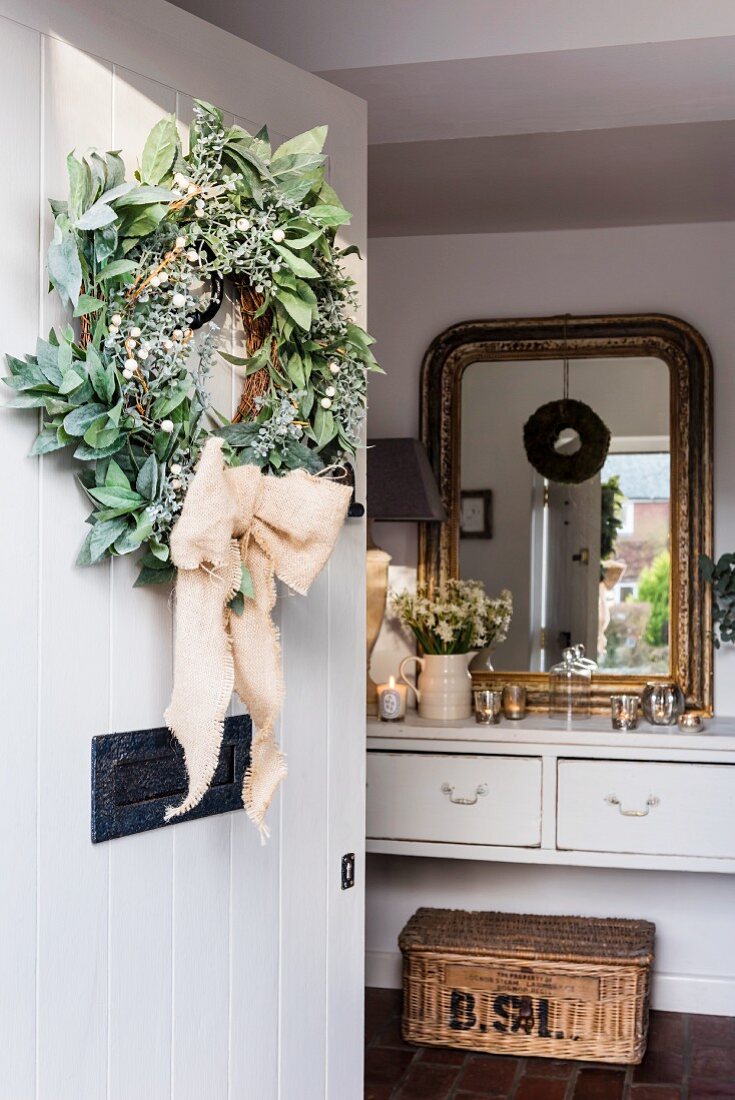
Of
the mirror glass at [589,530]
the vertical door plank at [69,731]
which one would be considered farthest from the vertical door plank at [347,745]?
the mirror glass at [589,530]

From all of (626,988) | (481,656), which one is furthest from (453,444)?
(626,988)

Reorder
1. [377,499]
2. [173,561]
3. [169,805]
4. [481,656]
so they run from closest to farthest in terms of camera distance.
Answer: [173,561] < [169,805] < [377,499] < [481,656]

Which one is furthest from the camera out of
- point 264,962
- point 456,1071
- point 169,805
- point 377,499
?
point 377,499

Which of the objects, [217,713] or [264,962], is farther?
[264,962]

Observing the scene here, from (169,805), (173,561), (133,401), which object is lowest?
(169,805)

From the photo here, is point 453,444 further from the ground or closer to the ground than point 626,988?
further from the ground

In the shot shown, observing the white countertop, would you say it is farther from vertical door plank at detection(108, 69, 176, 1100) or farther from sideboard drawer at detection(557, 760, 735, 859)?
vertical door plank at detection(108, 69, 176, 1100)

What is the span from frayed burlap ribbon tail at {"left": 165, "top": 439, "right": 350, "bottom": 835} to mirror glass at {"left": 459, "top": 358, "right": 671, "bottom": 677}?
8.03ft

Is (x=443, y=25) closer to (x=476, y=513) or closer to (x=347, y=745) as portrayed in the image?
(x=347, y=745)

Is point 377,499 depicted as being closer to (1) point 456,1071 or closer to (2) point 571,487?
(2) point 571,487

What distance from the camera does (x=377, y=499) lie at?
3652 mm

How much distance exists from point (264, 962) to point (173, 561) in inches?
26.8

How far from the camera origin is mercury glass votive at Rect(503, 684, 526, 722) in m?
3.72

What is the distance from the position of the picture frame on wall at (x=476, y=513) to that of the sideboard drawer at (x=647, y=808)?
2.85ft
